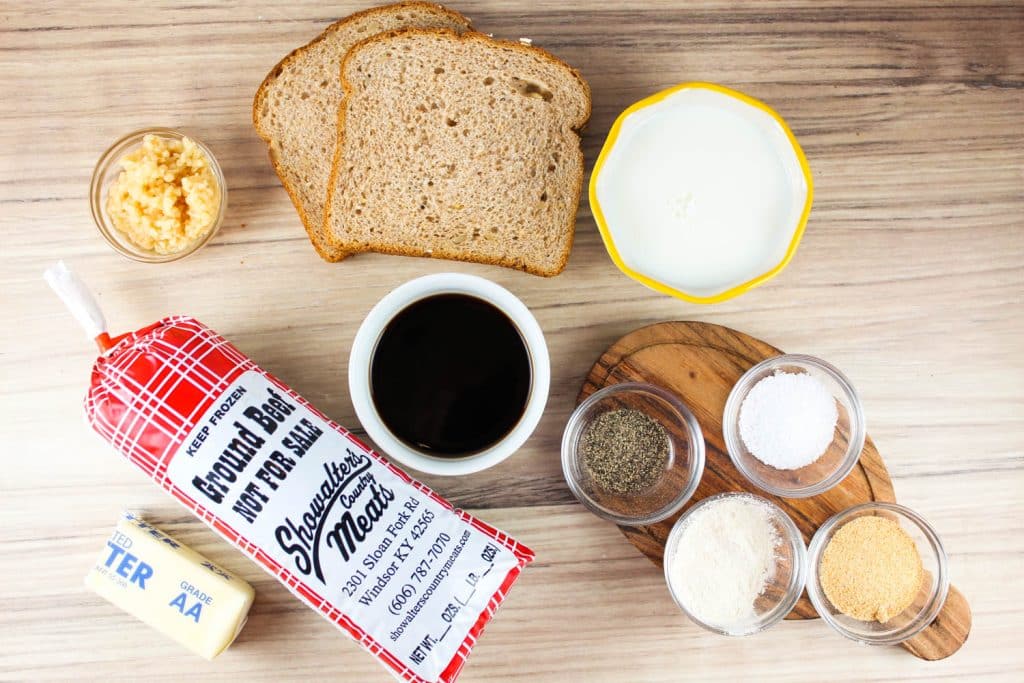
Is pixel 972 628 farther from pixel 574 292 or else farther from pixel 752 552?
pixel 574 292

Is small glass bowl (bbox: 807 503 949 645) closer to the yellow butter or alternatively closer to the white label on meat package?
the white label on meat package

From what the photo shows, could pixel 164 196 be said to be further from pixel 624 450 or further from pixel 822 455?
pixel 822 455

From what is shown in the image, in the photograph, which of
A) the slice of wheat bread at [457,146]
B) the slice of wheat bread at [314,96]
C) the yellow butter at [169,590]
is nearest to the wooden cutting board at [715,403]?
the slice of wheat bread at [457,146]

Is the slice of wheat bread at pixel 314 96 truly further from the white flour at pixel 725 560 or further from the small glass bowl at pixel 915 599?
the small glass bowl at pixel 915 599

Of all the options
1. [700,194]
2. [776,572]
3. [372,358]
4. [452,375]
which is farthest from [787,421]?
[372,358]

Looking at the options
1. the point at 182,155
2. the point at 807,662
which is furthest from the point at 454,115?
the point at 807,662

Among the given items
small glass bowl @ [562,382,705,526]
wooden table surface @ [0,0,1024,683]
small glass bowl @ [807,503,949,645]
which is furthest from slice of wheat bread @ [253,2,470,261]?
small glass bowl @ [807,503,949,645]
